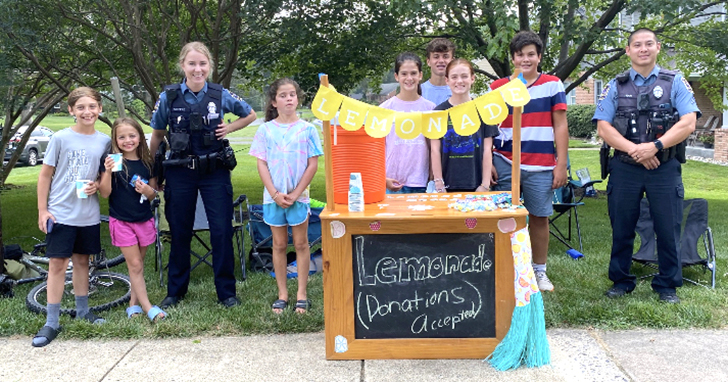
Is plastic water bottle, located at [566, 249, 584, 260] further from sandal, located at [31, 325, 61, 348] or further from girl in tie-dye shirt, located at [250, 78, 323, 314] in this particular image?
sandal, located at [31, 325, 61, 348]

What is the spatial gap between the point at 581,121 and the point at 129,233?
24396mm

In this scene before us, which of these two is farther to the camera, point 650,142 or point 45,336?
point 650,142

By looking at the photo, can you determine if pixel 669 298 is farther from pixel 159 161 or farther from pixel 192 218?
pixel 159 161

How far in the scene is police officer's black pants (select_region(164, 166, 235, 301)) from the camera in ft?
14.6

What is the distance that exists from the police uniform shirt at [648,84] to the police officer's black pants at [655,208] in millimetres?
362

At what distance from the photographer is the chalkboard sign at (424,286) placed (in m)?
3.57

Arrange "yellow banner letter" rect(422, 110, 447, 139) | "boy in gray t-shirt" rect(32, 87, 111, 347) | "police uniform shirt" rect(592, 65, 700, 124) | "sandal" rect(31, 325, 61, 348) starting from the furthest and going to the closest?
1. "police uniform shirt" rect(592, 65, 700, 124)
2. "boy in gray t-shirt" rect(32, 87, 111, 347)
3. "sandal" rect(31, 325, 61, 348)
4. "yellow banner letter" rect(422, 110, 447, 139)

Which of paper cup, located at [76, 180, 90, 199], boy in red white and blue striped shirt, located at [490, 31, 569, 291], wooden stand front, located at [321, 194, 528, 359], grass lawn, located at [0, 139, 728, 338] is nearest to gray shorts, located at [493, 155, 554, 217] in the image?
boy in red white and blue striped shirt, located at [490, 31, 569, 291]

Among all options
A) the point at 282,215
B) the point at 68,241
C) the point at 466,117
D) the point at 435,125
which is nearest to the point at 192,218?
the point at 282,215

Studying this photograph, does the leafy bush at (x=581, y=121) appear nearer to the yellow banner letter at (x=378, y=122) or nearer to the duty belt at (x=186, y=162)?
the duty belt at (x=186, y=162)

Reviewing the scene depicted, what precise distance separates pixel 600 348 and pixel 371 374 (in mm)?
1451

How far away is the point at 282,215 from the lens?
173 inches

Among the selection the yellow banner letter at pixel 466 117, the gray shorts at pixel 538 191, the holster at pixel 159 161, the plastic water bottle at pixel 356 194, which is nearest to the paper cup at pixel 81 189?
the holster at pixel 159 161

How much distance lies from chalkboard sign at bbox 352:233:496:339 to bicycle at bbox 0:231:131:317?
7.37 feet
